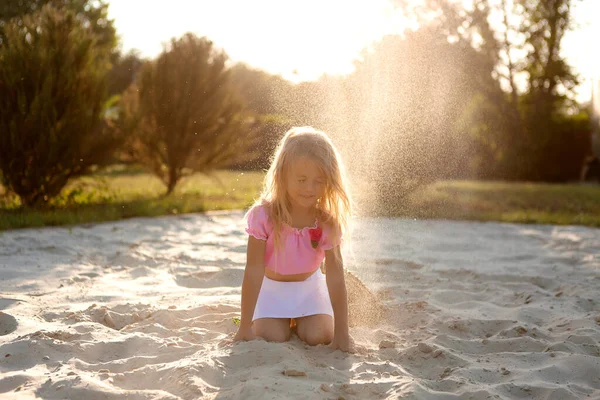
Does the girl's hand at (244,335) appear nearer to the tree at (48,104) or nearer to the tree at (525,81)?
the tree at (48,104)

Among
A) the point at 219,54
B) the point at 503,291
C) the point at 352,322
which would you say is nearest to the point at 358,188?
the point at 219,54

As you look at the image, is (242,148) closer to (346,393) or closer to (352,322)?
(352,322)

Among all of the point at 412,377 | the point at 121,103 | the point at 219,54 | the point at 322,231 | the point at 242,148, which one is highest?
the point at 219,54

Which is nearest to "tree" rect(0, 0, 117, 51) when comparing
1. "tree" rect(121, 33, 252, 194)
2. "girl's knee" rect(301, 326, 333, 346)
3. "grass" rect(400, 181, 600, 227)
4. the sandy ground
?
A: "tree" rect(121, 33, 252, 194)

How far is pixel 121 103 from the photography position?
30.6ft

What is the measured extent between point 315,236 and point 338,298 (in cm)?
32

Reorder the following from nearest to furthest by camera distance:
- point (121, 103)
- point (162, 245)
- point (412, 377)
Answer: point (412, 377) < point (162, 245) < point (121, 103)

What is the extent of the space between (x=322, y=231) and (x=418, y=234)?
12.2 ft

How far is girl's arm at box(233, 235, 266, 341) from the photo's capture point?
296 cm

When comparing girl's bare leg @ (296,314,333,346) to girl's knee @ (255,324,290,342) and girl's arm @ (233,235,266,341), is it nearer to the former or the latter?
girl's knee @ (255,324,290,342)

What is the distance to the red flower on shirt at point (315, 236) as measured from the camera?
3.07 meters

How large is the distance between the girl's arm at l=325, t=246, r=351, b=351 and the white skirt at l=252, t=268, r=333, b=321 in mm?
171

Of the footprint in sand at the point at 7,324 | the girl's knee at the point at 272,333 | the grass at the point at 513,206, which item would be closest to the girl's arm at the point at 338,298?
the girl's knee at the point at 272,333

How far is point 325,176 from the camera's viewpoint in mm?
2980
